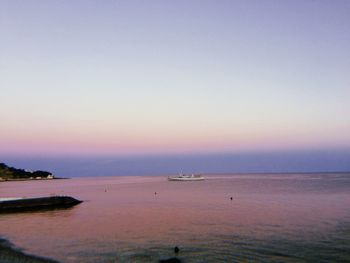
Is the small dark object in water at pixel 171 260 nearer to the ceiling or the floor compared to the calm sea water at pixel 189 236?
nearer to the floor

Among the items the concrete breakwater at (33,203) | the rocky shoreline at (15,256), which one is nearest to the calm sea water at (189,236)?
the rocky shoreline at (15,256)

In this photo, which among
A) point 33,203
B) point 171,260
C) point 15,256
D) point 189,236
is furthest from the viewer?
point 33,203

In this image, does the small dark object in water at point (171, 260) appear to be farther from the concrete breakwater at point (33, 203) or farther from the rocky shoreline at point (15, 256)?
the concrete breakwater at point (33, 203)

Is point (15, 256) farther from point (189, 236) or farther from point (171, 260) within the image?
point (189, 236)

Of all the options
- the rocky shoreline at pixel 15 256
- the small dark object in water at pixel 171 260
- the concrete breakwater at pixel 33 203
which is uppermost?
the concrete breakwater at pixel 33 203

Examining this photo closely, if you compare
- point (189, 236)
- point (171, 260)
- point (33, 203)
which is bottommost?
point (171, 260)

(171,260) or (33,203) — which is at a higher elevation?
(33,203)

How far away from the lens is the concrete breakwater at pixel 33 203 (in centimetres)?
6791

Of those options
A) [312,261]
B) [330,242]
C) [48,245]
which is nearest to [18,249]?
[48,245]

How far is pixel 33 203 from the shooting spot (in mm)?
72750

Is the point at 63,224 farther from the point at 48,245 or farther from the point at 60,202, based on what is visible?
the point at 60,202

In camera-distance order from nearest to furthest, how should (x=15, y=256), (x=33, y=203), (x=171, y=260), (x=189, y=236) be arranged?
(x=171, y=260) → (x=15, y=256) → (x=189, y=236) → (x=33, y=203)

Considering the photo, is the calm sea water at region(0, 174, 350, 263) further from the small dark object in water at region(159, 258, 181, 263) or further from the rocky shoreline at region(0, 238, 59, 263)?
the rocky shoreline at region(0, 238, 59, 263)

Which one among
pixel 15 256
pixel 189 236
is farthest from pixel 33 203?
pixel 15 256
